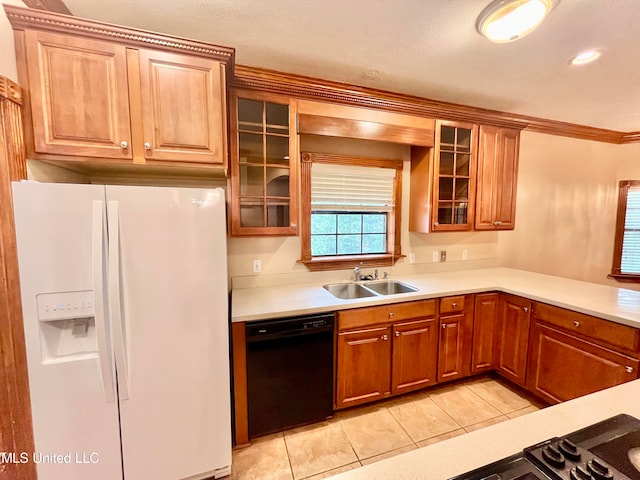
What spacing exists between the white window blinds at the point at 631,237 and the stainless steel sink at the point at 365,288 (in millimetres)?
3561

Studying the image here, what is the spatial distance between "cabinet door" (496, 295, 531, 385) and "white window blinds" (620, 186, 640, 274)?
2.82 meters

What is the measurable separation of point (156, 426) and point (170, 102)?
1.75 metres

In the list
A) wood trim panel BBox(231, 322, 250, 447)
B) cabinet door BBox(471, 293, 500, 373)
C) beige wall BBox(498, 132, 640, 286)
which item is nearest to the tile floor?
wood trim panel BBox(231, 322, 250, 447)

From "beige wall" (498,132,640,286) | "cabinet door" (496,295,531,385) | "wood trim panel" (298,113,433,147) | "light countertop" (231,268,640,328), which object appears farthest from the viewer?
"beige wall" (498,132,640,286)

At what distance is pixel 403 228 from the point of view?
2.86 metres

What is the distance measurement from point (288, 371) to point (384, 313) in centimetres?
82

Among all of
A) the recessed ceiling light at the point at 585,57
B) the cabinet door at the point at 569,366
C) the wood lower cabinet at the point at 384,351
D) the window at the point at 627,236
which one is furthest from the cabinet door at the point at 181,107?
the window at the point at 627,236

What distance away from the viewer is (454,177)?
2.68 meters

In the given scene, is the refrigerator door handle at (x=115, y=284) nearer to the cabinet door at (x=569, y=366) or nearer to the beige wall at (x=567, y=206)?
the cabinet door at (x=569, y=366)

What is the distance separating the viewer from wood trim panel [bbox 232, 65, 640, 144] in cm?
202

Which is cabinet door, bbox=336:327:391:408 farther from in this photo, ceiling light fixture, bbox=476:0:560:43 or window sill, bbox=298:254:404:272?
ceiling light fixture, bbox=476:0:560:43

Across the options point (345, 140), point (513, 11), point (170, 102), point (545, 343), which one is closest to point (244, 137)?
point (170, 102)

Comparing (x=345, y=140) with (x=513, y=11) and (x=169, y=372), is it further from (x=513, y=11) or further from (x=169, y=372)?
(x=169, y=372)

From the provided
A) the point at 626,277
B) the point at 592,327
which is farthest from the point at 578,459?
the point at 626,277
